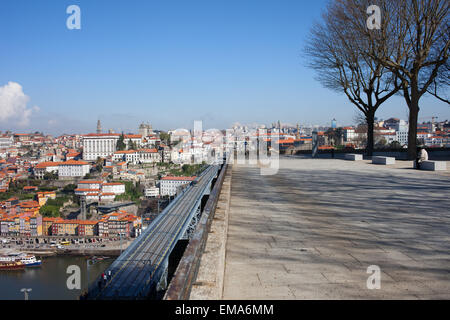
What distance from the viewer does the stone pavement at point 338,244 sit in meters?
2.76

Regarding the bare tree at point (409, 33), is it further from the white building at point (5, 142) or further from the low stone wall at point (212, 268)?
the white building at point (5, 142)

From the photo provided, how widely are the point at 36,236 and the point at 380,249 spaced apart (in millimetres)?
24730

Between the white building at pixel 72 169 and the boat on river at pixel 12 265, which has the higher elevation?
the white building at pixel 72 169

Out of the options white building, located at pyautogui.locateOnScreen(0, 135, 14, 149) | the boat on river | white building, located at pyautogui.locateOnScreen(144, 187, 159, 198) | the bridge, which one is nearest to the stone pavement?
the bridge

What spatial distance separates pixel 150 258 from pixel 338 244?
8.43m

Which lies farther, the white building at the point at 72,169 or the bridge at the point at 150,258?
the white building at the point at 72,169

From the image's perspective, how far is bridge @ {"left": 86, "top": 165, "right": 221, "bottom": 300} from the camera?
22.9ft

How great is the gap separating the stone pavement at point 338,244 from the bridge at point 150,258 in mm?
1420

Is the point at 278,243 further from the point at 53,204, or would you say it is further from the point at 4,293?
the point at 53,204

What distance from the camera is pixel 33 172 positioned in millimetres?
59875

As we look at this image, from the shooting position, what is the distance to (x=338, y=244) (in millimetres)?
3986

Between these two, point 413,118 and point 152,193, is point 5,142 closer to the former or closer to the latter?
point 152,193

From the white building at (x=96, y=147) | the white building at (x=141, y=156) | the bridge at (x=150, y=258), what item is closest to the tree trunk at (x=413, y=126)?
the bridge at (x=150, y=258)
